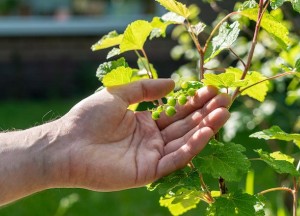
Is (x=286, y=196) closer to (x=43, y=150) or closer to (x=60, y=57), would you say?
(x=43, y=150)

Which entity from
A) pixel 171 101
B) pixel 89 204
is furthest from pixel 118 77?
pixel 89 204

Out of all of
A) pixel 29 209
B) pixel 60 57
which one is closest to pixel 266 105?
pixel 29 209

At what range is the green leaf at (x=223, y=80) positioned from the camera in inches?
62.5

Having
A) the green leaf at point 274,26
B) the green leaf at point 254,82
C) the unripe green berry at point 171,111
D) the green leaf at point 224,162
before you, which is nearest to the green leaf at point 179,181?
the green leaf at point 224,162

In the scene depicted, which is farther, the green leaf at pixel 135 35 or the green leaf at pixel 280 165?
the green leaf at pixel 135 35

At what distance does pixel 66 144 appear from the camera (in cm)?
183

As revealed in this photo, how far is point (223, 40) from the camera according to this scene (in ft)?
5.63

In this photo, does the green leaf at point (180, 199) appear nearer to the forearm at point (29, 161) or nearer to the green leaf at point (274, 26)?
the forearm at point (29, 161)

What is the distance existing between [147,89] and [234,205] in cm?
36

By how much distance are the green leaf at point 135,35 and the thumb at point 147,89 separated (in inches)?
3.8

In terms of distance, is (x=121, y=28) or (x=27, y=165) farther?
(x=121, y=28)

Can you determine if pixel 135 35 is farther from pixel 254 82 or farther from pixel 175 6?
pixel 254 82

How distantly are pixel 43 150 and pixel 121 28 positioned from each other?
978 centimetres

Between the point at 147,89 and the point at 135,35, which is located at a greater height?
the point at 135,35
